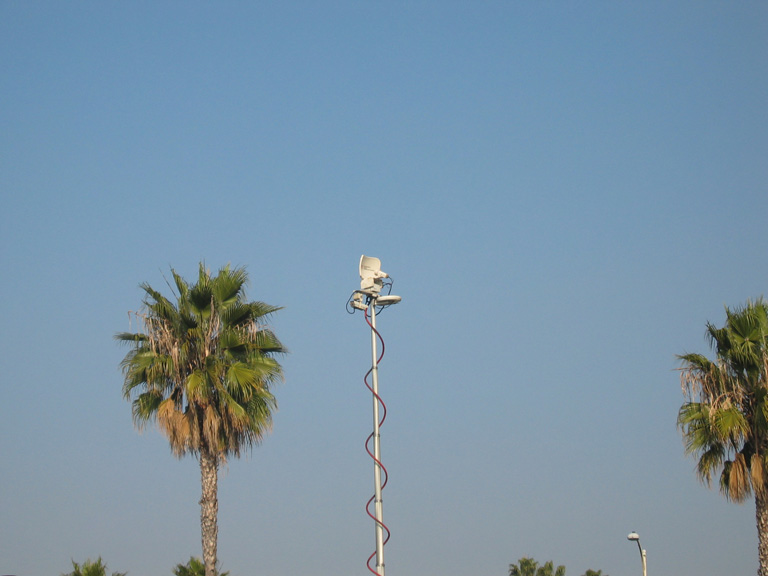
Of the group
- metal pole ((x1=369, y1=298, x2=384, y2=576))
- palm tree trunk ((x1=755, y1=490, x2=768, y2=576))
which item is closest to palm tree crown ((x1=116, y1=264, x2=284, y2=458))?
metal pole ((x1=369, y1=298, x2=384, y2=576))

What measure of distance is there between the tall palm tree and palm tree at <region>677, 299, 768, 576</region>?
396 inches

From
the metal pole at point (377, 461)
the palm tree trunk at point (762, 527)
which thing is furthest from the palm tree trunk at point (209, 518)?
the palm tree trunk at point (762, 527)

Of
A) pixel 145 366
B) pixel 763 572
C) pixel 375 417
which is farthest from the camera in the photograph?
pixel 145 366

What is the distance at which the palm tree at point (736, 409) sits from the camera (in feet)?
74.6

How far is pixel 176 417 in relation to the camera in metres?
22.6

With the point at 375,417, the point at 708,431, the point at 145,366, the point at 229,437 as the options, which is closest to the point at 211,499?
the point at 229,437

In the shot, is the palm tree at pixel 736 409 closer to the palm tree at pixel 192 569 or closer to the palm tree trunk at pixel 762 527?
the palm tree trunk at pixel 762 527

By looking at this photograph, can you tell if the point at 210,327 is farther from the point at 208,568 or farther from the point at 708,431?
the point at 708,431

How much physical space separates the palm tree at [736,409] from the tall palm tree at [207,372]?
10.1 m

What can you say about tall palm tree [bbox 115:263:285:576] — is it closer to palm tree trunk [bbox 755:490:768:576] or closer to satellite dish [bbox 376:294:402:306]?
satellite dish [bbox 376:294:402:306]

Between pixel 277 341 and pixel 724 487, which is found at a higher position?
pixel 277 341

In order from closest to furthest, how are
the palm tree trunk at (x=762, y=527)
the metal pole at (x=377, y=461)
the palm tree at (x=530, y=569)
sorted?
the metal pole at (x=377, y=461)
the palm tree trunk at (x=762, y=527)
the palm tree at (x=530, y=569)

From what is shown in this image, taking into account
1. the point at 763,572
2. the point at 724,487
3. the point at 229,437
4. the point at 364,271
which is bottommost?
the point at 763,572

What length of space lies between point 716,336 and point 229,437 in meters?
11.9
